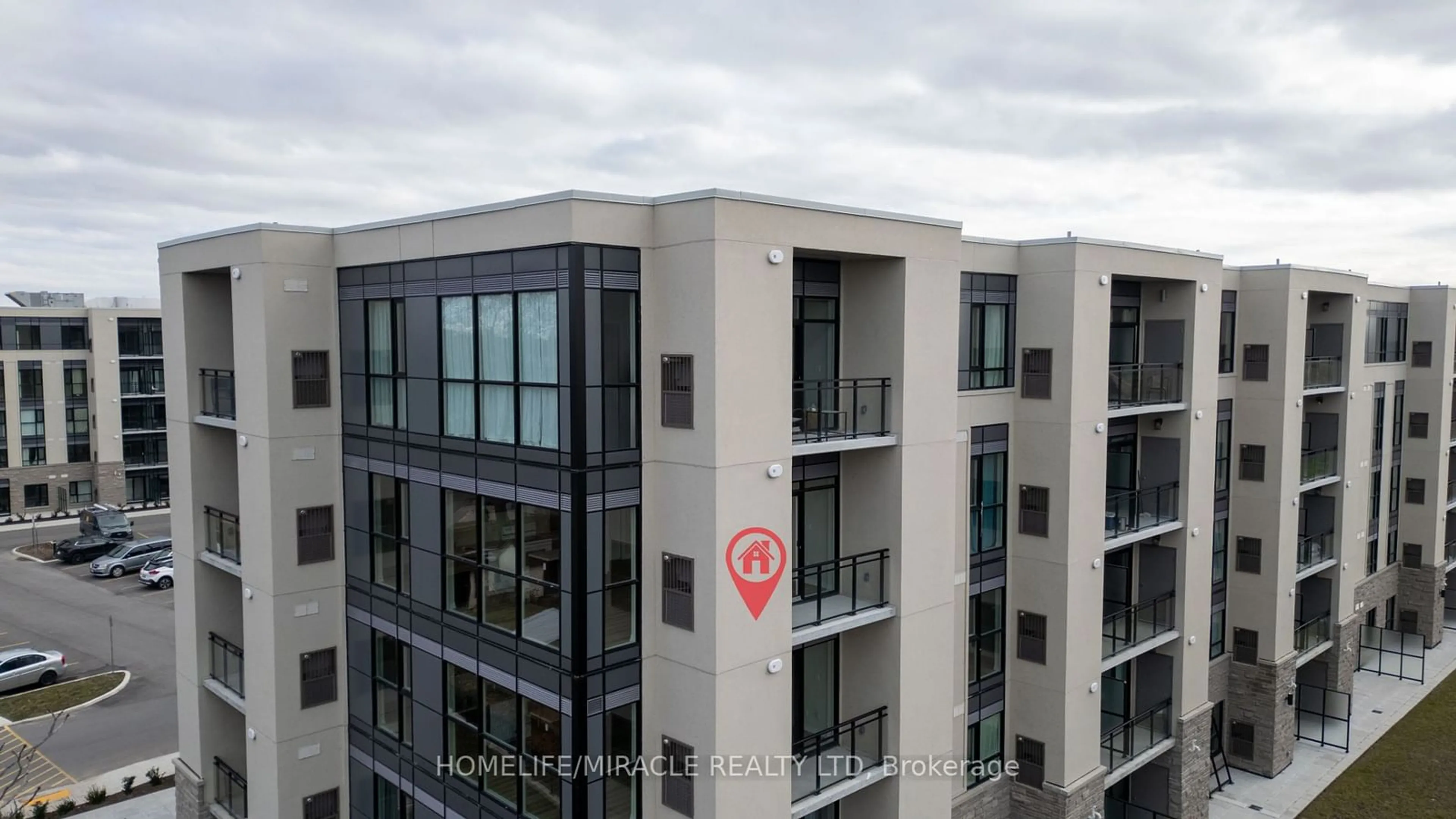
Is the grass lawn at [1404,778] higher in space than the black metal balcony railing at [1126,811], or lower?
lower

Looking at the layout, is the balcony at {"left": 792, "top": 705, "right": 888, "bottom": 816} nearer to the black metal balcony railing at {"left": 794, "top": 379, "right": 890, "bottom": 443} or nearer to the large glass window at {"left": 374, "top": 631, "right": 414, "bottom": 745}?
the black metal balcony railing at {"left": 794, "top": 379, "right": 890, "bottom": 443}

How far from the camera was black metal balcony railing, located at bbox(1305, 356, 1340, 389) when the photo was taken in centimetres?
2641

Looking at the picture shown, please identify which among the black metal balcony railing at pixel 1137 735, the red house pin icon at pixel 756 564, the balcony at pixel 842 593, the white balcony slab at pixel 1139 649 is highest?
the red house pin icon at pixel 756 564

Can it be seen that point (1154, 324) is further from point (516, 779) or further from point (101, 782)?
point (101, 782)

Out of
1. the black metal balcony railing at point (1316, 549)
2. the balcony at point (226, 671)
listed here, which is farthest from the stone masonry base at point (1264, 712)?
the balcony at point (226, 671)

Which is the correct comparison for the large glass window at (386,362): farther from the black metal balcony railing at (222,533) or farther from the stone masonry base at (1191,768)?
the stone masonry base at (1191,768)

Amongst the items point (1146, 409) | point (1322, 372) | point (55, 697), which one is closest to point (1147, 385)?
point (1146, 409)

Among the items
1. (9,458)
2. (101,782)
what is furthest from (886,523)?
(9,458)

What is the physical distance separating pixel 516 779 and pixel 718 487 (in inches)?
216

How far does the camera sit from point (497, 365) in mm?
13055

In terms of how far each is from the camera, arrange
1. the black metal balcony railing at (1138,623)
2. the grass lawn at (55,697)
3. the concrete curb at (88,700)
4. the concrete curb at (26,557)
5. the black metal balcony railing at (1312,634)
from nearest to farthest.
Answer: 1. the black metal balcony railing at (1138,623)
2. the black metal balcony railing at (1312,634)
3. the concrete curb at (88,700)
4. the grass lawn at (55,697)
5. the concrete curb at (26,557)

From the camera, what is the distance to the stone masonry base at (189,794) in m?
18.8

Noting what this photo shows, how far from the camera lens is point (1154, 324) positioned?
21109 mm

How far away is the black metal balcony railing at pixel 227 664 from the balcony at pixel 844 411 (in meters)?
11.9
